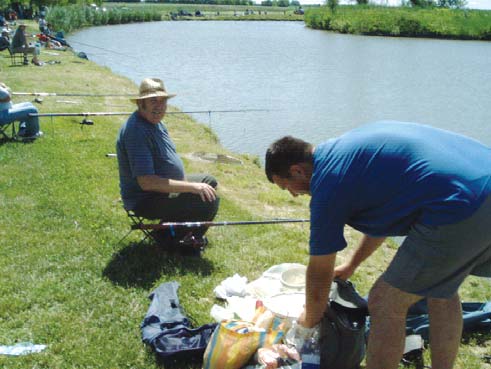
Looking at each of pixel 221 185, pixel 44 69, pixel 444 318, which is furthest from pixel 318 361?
pixel 44 69

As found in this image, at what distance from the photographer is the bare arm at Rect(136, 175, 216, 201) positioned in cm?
376

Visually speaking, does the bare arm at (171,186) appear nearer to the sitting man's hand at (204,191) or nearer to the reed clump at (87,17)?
the sitting man's hand at (204,191)

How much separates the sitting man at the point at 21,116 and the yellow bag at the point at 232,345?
5448 mm

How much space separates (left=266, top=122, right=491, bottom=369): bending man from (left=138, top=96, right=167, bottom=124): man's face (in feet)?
5.62

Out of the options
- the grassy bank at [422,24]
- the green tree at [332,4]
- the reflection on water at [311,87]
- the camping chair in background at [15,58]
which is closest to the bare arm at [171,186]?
the reflection on water at [311,87]

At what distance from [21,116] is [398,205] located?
6.26 metres

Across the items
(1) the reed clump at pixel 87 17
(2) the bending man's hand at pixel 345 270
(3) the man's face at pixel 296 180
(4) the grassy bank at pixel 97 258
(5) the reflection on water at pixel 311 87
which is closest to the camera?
(3) the man's face at pixel 296 180

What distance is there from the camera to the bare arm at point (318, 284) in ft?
7.38

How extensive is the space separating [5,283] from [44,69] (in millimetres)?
14086

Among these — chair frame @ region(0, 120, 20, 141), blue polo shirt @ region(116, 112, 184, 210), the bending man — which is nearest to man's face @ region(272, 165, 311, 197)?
the bending man

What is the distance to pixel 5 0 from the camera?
130 ft

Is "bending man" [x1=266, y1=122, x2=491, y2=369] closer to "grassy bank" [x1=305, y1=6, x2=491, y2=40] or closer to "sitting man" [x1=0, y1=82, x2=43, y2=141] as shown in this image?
"sitting man" [x1=0, y1=82, x2=43, y2=141]

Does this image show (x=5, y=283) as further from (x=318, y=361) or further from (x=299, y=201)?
(x=299, y=201)

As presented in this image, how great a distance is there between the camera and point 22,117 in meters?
7.21
